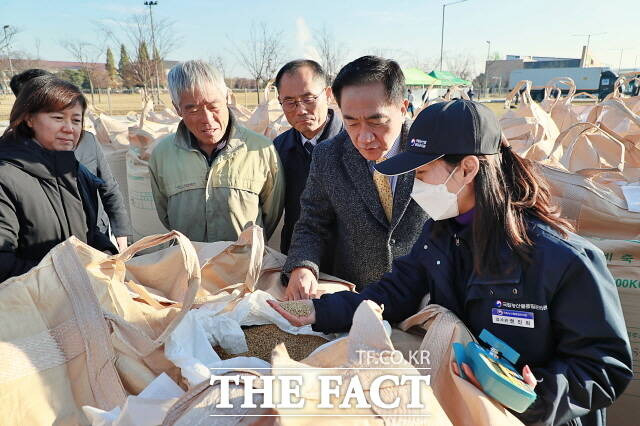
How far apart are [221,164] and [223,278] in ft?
2.37

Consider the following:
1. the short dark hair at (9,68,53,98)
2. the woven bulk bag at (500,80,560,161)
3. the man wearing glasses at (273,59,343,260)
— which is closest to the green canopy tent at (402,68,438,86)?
the woven bulk bag at (500,80,560,161)

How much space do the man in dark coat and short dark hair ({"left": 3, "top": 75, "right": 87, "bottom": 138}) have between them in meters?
1.12

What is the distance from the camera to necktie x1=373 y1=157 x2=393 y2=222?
73.5 inches

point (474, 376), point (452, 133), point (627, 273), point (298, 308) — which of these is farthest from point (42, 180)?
point (627, 273)

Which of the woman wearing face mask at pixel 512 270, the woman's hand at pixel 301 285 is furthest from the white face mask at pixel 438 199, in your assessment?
the woman's hand at pixel 301 285

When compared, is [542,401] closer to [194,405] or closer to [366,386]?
[366,386]

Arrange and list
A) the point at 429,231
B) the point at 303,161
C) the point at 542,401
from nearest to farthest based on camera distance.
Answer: the point at 542,401 < the point at 429,231 < the point at 303,161

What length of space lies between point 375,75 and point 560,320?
109 cm

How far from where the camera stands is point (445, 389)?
103 cm

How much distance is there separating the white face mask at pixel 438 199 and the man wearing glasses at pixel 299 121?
132 cm

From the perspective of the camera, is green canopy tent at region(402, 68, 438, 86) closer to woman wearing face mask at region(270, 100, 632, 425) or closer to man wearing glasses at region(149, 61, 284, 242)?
man wearing glasses at region(149, 61, 284, 242)

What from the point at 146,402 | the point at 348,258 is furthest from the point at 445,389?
the point at 348,258

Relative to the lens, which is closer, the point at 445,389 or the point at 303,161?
the point at 445,389

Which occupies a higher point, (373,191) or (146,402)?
(373,191)
